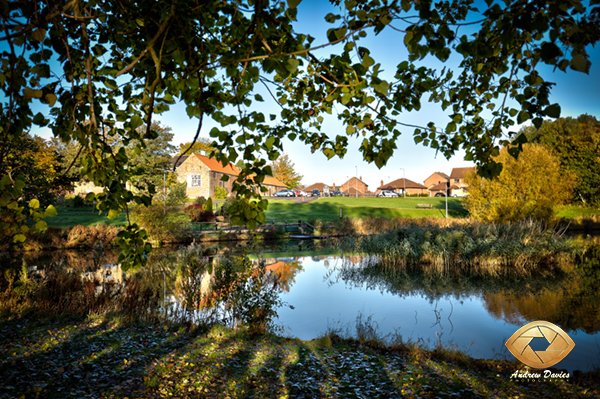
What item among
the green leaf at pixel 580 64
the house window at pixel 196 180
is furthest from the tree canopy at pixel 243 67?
the house window at pixel 196 180

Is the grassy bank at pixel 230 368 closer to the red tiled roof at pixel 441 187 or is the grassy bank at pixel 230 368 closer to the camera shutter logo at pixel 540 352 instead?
the camera shutter logo at pixel 540 352

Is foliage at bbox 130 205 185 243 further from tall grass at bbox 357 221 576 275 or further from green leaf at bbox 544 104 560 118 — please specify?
green leaf at bbox 544 104 560 118

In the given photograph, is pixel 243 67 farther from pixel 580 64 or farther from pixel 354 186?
pixel 354 186

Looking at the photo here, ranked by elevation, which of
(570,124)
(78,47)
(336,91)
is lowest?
(336,91)

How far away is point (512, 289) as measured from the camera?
36.5 feet

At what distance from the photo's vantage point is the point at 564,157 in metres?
43.0

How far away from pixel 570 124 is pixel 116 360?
58.1 m

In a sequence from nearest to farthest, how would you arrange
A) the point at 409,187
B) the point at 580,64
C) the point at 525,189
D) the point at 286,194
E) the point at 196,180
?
the point at 580,64 < the point at 525,189 < the point at 196,180 < the point at 286,194 < the point at 409,187

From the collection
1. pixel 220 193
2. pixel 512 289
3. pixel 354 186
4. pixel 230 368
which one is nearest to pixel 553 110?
pixel 230 368

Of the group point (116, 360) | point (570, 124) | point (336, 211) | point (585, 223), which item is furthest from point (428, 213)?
point (116, 360)

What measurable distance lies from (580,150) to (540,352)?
4586 cm

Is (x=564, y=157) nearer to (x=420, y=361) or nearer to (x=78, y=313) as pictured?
(x=420, y=361)

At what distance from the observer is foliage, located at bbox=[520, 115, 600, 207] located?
40188mm

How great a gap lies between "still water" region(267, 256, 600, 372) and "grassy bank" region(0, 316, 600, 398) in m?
1.17
